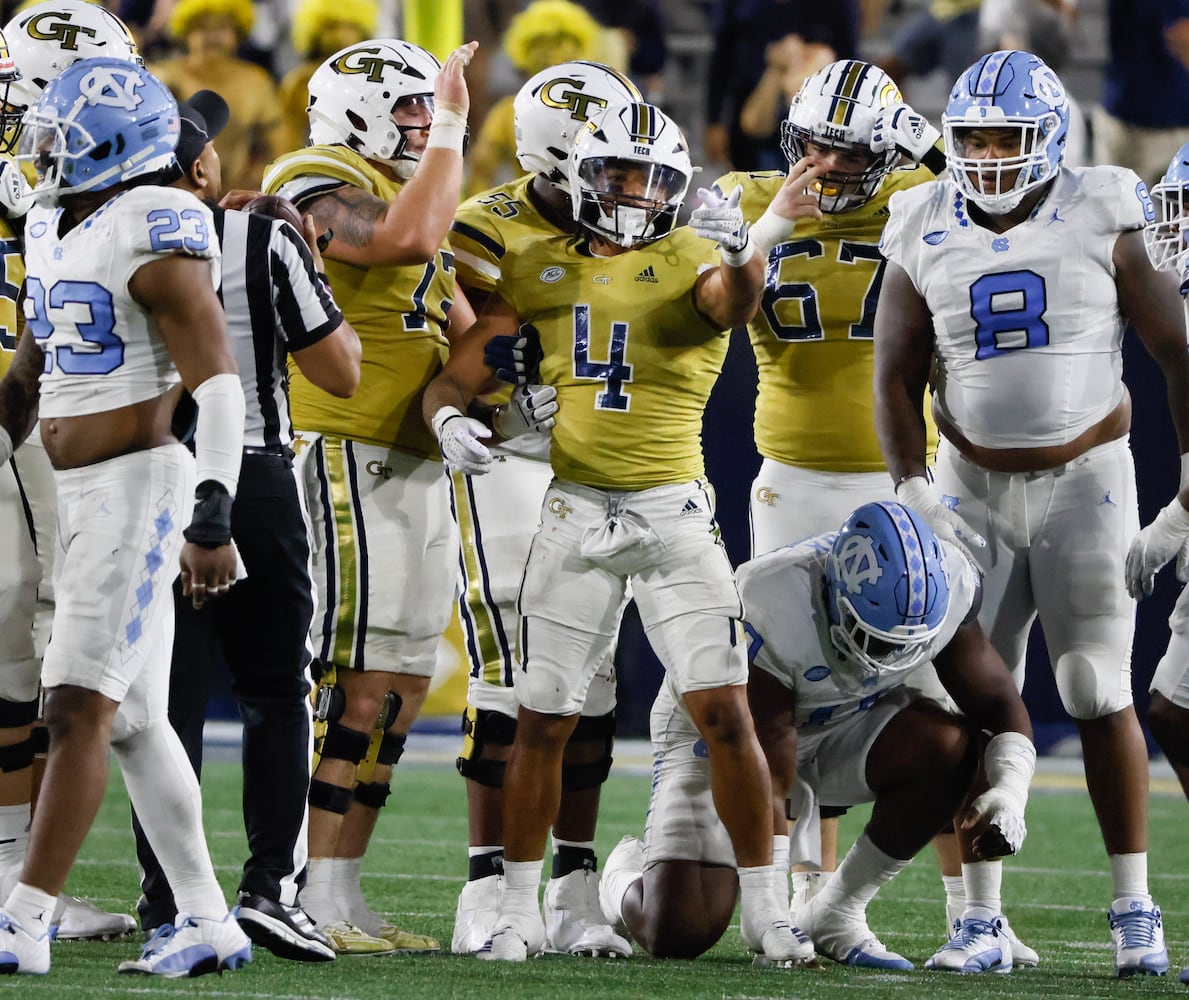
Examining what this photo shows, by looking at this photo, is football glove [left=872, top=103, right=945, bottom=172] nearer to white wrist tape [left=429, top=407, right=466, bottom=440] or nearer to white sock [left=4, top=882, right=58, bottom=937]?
white wrist tape [left=429, top=407, right=466, bottom=440]

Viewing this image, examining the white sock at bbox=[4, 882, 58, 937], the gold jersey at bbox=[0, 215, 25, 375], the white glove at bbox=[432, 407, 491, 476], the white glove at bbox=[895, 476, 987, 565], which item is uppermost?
the gold jersey at bbox=[0, 215, 25, 375]

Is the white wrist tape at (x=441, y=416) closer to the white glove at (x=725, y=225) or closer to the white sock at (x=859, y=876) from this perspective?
the white glove at (x=725, y=225)

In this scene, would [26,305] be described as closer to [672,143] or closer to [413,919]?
[672,143]

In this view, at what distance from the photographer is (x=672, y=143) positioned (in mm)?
3934

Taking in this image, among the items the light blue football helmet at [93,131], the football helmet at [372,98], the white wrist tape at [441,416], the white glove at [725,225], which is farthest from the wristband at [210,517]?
the football helmet at [372,98]

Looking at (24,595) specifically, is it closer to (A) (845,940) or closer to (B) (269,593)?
(B) (269,593)

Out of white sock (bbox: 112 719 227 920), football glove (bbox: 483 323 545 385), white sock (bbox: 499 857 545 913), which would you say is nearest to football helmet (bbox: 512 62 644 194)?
football glove (bbox: 483 323 545 385)

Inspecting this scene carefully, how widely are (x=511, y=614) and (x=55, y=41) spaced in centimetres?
180

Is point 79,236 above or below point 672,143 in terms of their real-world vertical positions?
below

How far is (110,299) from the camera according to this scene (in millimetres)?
3211

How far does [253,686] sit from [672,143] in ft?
4.76

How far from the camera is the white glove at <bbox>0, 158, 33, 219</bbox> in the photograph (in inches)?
157

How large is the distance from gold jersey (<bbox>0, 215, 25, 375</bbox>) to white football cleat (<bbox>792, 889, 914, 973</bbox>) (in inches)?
84.2

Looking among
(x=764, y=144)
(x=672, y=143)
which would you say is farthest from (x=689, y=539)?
(x=764, y=144)
